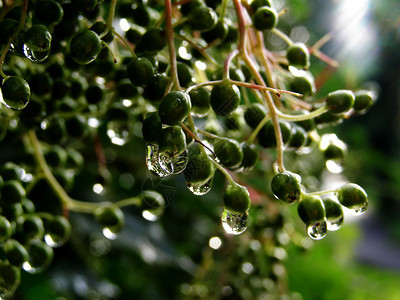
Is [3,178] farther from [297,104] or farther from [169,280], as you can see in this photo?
[169,280]

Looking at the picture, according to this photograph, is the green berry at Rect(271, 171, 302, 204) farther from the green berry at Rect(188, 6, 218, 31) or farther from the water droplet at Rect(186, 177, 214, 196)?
the green berry at Rect(188, 6, 218, 31)

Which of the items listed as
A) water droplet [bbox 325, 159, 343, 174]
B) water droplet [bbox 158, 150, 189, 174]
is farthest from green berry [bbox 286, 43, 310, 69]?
water droplet [bbox 158, 150, 189, 174]

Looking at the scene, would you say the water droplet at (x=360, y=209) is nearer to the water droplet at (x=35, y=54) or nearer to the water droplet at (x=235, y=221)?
the water droplet at (x=235, y=221)

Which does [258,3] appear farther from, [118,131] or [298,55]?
[118,131]

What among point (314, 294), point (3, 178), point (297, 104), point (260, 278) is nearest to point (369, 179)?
point (314, 294)

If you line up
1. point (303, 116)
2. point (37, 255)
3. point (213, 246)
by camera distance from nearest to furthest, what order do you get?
point (303, 116), point (37, 255), point (213, 246)

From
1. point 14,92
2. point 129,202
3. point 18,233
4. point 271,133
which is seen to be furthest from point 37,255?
point 271,133

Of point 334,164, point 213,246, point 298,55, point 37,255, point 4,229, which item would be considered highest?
point 298,55
